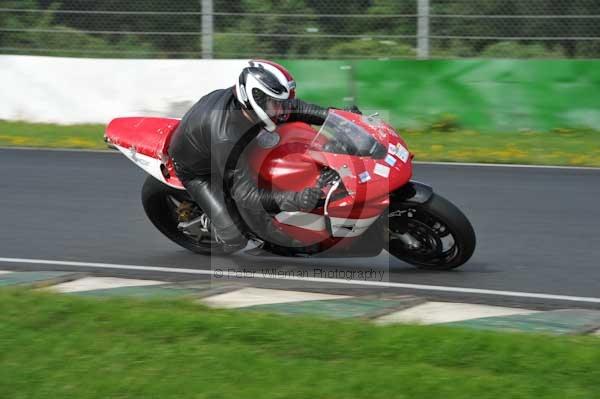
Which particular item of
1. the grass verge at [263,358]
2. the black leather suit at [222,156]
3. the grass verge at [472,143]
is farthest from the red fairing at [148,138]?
the grass verge at [472,143]

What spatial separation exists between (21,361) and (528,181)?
271 inches

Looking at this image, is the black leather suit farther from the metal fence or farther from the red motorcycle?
the metal fence

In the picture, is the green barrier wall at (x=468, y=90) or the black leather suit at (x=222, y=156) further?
the green barrier wall at (x=468, y=90)

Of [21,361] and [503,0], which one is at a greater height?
[503,0]

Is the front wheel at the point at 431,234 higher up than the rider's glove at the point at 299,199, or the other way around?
the rider's glove at the point at 299,199

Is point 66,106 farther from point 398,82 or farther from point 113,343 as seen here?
point 113,343

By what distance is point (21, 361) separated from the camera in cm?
489

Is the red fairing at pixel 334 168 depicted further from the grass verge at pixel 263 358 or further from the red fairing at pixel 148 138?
the grass verge at pixel 263 358

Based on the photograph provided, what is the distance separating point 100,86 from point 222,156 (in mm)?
8031

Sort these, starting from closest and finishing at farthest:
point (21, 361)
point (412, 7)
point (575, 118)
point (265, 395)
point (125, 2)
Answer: point (265, 395)
point (21, 361)
point (575, 118)
point (412, 7)
point (125, 2)

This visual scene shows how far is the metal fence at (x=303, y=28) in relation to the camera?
13.5 metres

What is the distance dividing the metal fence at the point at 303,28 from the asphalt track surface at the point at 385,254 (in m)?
2.92

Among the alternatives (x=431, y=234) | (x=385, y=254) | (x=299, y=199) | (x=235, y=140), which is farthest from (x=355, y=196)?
(x=385, y=254)

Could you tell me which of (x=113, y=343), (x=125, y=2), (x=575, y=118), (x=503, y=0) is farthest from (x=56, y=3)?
(x=113, y=343)
